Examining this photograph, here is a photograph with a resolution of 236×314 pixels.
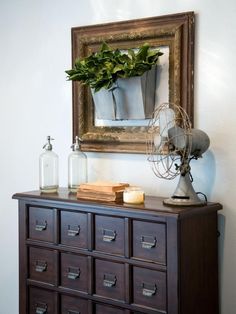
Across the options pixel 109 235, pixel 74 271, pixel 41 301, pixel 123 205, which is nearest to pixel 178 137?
pixel 123 205

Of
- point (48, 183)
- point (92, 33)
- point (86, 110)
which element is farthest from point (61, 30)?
point (48, 183)

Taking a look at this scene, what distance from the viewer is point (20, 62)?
123 inches

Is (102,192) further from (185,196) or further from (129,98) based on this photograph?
(129,98)

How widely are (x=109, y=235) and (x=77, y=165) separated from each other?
583mm

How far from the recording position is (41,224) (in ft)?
8.32

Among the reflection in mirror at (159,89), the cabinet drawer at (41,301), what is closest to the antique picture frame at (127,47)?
the reflection in mirror at (159,89)

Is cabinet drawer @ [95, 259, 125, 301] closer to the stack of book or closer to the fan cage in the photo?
the stack of book

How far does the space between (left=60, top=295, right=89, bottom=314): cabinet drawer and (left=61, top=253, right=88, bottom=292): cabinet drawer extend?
6 centimetres

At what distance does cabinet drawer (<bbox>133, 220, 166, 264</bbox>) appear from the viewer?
209 cm

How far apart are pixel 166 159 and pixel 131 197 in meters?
0.34

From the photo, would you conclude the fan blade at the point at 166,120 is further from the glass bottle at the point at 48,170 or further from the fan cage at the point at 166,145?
the glass bottle at the point at 48,170

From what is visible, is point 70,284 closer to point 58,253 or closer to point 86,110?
point 58,253

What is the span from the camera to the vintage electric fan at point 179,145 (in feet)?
7.24

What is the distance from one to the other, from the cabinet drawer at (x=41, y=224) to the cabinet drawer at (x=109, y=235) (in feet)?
0.97
